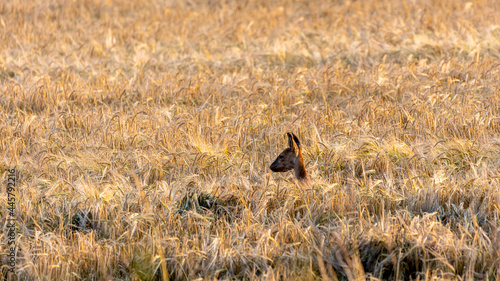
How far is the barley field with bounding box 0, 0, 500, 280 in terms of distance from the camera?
3955 millimetres

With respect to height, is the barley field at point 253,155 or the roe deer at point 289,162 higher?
the roe deer at point 289,162

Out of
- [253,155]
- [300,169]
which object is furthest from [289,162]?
[253,155]

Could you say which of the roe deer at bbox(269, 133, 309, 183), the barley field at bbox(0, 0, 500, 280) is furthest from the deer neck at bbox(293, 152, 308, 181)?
the barley field at bbox(0, 0, 500, 280)

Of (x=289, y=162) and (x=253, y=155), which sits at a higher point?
(x=289, y=162)

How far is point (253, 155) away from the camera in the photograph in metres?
6.00

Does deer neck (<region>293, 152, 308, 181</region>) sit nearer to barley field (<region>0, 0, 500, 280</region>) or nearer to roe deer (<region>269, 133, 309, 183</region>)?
roe deer (<region>269, 133, 309, 183</region>)

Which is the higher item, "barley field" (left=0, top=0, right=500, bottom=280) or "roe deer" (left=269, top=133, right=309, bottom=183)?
"roe deer" (left=269, top=133, right=309, bottom=183)

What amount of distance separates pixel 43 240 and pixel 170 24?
35.3ft

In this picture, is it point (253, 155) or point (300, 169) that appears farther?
point (253, 155)

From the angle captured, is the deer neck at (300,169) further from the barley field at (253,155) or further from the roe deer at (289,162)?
the barley field at (253,155)

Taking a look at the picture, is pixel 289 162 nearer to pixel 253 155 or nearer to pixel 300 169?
pixel 300 169

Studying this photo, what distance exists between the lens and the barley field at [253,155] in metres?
3.96

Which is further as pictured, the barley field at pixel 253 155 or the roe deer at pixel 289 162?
the roe deer at pixel 289 162

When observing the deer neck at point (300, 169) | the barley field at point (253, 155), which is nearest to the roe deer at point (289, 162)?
the deer neck at point (300, 169)
